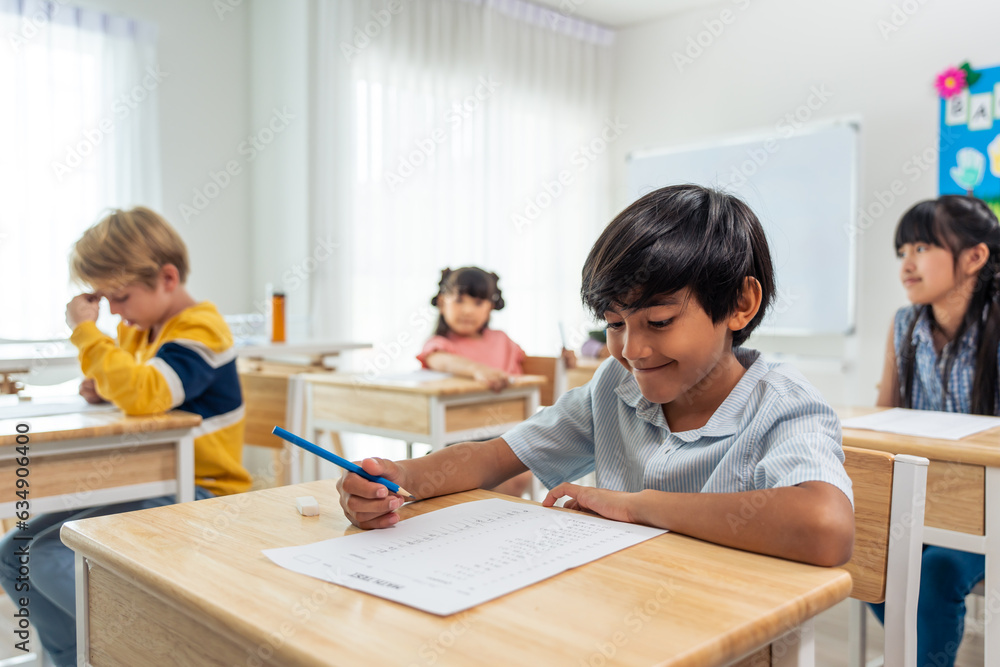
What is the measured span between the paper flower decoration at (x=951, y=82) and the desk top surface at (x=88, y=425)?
149 inches

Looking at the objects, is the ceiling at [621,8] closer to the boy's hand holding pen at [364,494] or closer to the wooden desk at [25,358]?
the wooden desk at [25,358]

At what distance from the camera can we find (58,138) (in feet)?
11.2

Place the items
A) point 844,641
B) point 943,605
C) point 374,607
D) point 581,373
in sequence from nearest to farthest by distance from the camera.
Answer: point 374,607, point 943,605, point 844,641, point 581,373

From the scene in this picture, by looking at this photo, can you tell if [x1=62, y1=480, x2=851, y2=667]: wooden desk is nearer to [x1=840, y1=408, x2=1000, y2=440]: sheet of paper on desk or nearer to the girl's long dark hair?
[x1=840, y1=408, x2=1000, y2=440]: sheet of paper on desk

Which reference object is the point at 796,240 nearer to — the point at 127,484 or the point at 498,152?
the point at 498,152

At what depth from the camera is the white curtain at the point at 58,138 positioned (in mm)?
3289

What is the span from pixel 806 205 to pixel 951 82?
85cm

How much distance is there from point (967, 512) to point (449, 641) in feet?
4.03

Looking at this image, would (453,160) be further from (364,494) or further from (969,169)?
(364,494)

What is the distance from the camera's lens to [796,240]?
4.20 metres

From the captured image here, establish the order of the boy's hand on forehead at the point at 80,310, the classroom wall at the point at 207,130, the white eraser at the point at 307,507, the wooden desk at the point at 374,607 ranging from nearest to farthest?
1. the wooden desk at the point at 374,607
2. the white eraser at the point at 307,507
3. the boy's hand on forehead at the point at 80,310
4. the classroom wall at the point at 207,130

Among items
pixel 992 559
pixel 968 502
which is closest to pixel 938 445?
pixel 968 502

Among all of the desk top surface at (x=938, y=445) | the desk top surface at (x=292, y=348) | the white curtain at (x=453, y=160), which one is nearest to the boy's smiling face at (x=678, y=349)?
the desk top surface at (x=938, y=445)

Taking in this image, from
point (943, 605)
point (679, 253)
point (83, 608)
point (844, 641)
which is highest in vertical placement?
point (679, 253)
